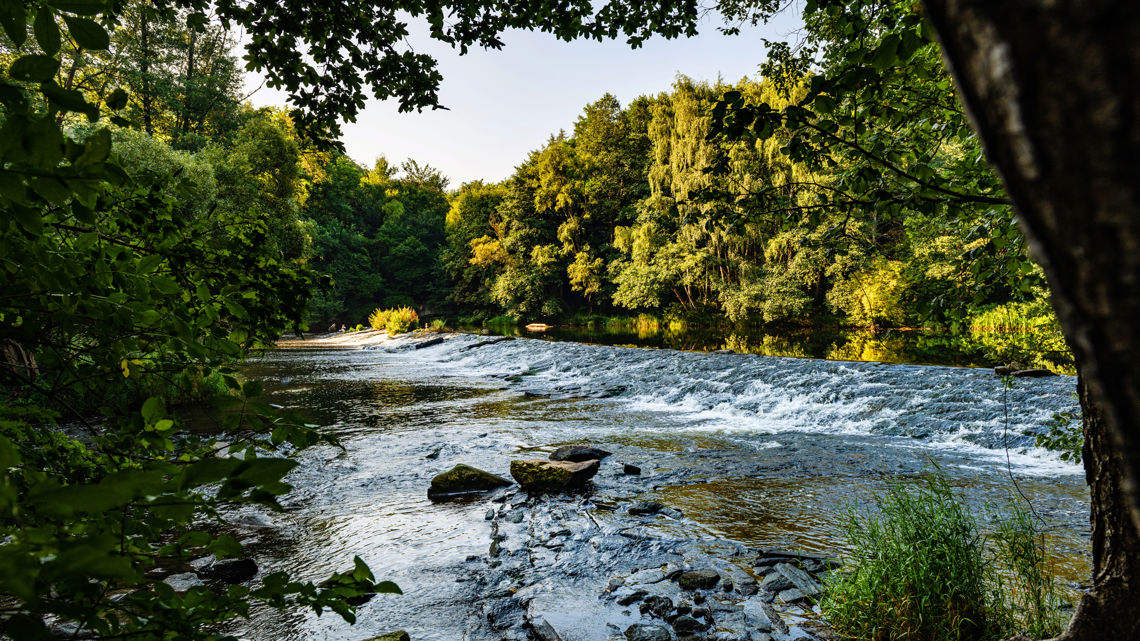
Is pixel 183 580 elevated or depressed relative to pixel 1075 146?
depressed

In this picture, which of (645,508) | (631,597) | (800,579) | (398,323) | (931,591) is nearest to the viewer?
(931,591)

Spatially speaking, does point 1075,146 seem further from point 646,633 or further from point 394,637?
point 394,637

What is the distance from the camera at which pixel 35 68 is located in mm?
787

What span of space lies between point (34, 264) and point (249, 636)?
11.3 feet

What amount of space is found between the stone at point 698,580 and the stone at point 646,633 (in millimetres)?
553

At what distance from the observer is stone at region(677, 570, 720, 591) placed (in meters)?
3.82

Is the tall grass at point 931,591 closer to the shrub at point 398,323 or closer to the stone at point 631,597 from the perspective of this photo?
the stone at point 631,597

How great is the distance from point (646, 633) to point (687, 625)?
0.28m

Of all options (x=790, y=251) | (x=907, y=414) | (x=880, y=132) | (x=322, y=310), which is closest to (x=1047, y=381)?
(x=907, y=414)

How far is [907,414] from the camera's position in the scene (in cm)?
914

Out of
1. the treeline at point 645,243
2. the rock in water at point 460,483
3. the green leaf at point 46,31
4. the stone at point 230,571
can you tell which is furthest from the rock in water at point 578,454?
the green leaf at point 46,31

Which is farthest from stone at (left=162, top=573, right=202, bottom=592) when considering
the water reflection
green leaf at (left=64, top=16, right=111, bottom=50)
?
the water reflection

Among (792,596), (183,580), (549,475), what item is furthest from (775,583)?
(183,580)

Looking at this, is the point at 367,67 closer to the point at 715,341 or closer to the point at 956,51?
the point at 956,51
